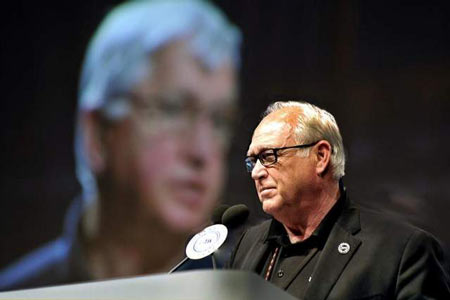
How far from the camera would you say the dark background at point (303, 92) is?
378 cm

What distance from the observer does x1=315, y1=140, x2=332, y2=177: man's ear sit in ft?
8.36

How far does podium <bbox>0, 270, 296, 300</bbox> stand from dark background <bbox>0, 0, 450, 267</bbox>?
7.37 ft

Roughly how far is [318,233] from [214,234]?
0.45m

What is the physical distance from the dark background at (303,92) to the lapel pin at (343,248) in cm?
138

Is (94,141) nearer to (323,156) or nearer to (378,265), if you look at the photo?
(323,156)

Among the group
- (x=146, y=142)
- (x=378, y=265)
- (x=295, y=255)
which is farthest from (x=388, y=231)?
(x=146, y=142)

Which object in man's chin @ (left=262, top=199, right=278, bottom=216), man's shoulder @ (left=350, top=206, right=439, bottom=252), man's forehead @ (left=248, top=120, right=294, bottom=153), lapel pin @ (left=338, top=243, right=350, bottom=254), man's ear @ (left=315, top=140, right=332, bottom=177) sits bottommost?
lapel pin @ (left=338, top=243, right=350, bottom=254)

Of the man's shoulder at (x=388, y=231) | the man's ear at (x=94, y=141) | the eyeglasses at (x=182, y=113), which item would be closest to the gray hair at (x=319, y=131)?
the man's shoulder at (x=388, y=231)

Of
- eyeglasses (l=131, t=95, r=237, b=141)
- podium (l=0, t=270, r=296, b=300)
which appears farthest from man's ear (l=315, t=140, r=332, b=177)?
eyeglasses (l=131, t=95, r=237, b=141)

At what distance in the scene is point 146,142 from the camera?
4281mm

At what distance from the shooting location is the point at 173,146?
4207 mm

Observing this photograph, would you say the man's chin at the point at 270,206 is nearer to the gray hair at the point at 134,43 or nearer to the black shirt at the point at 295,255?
the black shirt at the point at 295,255

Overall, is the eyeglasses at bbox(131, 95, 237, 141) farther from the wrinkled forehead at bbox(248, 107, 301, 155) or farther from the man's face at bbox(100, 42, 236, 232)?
the wrinkled forehead at bbox(248, 107, 301, 155)

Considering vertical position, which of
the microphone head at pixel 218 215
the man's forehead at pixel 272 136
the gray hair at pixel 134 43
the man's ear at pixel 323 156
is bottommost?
the microphone head at pixel 218 215
